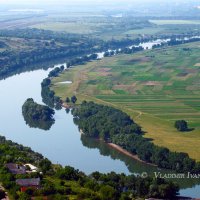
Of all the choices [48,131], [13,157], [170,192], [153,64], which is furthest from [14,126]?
[153,64]

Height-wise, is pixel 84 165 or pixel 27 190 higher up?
pixel 27 190

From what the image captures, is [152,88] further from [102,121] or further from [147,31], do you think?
[147,31]

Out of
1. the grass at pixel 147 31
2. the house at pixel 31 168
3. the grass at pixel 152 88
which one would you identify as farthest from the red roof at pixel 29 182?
the grass at pixel 147 31

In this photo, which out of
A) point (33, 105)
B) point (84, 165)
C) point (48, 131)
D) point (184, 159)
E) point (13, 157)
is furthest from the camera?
point (33, 105)

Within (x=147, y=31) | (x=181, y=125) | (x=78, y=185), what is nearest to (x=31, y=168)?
(x=78, y=185)

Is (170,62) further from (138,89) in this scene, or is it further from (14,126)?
(14,126)
